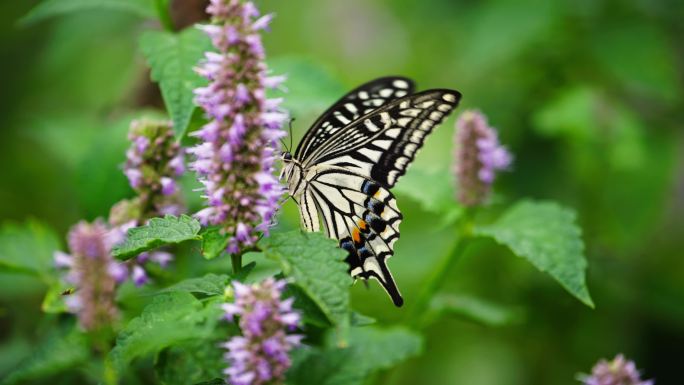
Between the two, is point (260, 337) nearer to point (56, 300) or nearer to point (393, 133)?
point (56, 300)

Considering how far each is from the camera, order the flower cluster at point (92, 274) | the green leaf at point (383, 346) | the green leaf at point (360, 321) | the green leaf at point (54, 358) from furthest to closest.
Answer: the green leaf at point (383, 346), the green leaf at point (54, 358), the green leaf at point (360, 321), the flower cluster at point (92, 274)

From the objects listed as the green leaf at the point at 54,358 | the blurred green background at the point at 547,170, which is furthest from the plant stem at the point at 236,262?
the blurred green background at the point at 547,170

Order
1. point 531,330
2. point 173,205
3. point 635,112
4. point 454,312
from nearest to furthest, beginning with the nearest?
point 173,205, point 454,312, point 531,330, point 635,112

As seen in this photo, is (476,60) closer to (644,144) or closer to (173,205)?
(644,144)

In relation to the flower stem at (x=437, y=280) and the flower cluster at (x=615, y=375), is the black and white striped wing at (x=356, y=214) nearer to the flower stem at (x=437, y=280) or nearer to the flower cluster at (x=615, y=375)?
the flower stem at (x=437, y=280)

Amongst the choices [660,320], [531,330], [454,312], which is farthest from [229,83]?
[660,320]

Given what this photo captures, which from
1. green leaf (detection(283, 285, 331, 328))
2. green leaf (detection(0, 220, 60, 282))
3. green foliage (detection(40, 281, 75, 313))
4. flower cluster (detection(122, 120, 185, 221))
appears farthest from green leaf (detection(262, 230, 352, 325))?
green leaf (detection(0, 220, 60, 282))
